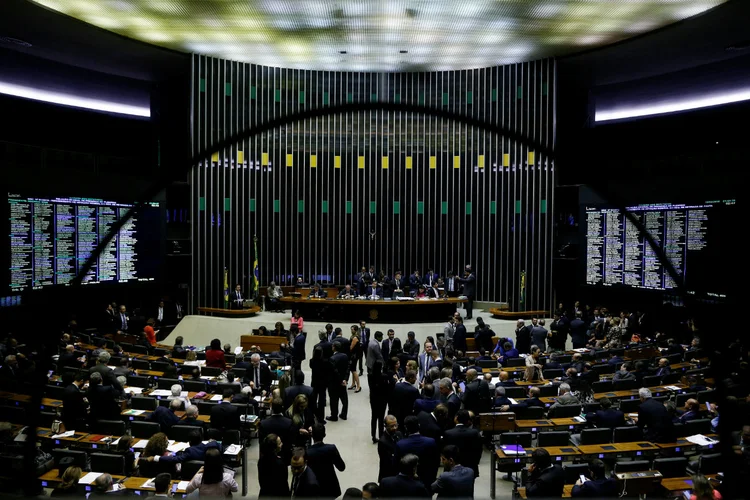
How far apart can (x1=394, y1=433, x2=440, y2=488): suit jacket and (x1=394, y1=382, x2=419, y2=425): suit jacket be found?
1324 mm

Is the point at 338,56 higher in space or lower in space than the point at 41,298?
higher

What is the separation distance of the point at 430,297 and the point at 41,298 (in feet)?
32.6

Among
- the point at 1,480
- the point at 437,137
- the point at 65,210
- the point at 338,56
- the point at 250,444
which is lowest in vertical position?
the point at 250,444

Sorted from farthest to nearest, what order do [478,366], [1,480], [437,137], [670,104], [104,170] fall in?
[437,137], [670,104], [104,170], [478,366], [1,480]

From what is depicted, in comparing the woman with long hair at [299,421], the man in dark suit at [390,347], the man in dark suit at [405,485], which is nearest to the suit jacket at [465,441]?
the man in dark suit at [405,485]

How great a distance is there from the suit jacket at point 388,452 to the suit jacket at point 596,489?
5.13 feet

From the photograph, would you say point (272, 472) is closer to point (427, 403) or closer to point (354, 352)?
point (427, 403)

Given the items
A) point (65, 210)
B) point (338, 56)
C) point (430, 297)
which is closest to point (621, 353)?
point (430, 297)

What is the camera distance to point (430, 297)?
1566 centimetres

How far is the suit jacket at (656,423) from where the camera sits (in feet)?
19.3

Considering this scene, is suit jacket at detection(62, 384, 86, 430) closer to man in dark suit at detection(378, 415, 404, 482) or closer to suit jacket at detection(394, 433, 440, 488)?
man in dark suit at detection(378, 415, 404, 482)

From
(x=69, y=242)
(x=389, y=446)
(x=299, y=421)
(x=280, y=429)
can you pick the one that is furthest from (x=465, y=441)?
(x=69, y=242)

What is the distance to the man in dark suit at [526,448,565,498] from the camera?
427 centimetres

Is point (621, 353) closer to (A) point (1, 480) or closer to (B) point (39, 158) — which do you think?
(A) point (1, 480)
